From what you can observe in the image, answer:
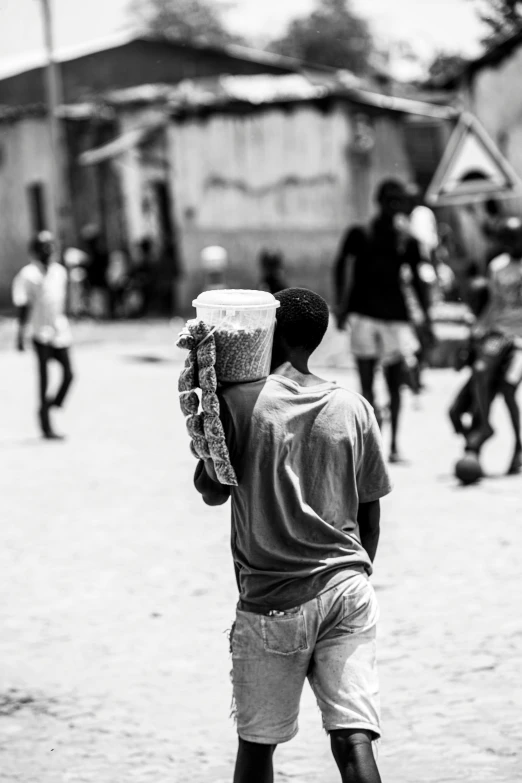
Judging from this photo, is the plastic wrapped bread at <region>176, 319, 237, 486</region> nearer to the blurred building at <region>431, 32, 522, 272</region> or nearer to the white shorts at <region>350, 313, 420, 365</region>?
the white shorts at <region>350, 313, 420, 365</region>

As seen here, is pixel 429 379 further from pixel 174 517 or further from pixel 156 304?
pixel 156 304

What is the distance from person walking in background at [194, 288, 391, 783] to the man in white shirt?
8161 mm

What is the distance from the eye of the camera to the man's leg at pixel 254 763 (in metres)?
3.27

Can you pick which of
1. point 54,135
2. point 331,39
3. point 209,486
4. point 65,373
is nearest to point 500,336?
point 65,373

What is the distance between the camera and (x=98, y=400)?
14359 mm

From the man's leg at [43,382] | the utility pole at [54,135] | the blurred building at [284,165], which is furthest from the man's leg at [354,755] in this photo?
the utility pole at [54,135]

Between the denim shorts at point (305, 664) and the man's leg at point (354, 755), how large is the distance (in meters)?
0.02

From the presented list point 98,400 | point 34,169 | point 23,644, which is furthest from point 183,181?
point 23,644

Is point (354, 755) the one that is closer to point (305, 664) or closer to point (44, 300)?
point (305, 664)

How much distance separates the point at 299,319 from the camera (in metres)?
3.39

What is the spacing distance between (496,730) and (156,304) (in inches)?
852

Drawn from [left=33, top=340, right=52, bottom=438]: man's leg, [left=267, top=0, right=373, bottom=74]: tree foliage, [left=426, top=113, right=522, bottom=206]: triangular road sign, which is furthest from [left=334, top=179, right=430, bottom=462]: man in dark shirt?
[left=267, top=0, right=373, bottom=74]: tree foliage

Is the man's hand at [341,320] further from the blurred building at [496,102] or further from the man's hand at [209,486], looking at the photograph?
the blurred building at [496,102]

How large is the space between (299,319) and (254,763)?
1.10 m
